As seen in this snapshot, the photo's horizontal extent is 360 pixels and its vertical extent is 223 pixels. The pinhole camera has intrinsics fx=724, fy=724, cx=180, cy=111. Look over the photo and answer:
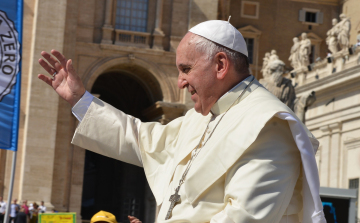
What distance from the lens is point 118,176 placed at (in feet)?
108

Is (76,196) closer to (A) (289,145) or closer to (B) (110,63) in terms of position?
(B) (110,63)

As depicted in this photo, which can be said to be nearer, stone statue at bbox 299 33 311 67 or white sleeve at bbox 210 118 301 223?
white sleeve at bbox 210 118 301 223

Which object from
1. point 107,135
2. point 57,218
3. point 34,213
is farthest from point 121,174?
point 107,135

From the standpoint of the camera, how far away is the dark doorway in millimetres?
30297

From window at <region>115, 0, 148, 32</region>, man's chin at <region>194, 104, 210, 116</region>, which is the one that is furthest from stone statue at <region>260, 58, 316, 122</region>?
window at <region>115, 0, 148, 32</region>

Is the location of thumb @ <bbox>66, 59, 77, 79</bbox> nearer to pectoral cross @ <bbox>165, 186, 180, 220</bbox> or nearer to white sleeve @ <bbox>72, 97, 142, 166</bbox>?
white sleeve @ <bbox>72, 97, 142, 166</bbox>

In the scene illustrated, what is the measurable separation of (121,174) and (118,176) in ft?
1.41

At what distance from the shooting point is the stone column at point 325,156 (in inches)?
1084

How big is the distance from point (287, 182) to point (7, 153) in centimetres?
2262

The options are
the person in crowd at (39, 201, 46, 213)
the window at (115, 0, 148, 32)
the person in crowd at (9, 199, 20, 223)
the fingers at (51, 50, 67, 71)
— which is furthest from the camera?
the window at (115, 0, 148, 32)

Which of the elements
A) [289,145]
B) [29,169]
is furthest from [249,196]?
[29,169]

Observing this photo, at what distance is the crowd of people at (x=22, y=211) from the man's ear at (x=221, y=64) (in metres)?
18.3

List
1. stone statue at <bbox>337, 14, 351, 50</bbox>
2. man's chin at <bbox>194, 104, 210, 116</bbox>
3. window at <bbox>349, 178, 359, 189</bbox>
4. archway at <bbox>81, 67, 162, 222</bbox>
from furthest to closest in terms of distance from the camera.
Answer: archway at <bbox>81, 67, 162, 222</bbox> < stone statue at <bbox>337, 14, 351, 50</bbox> < window at <bbox>349, 178, 359, 189</bbox> < man's chin at <bbox>194, 104, 210, 116</bbox>

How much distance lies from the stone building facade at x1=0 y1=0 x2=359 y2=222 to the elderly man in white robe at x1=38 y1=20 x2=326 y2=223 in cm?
2128
